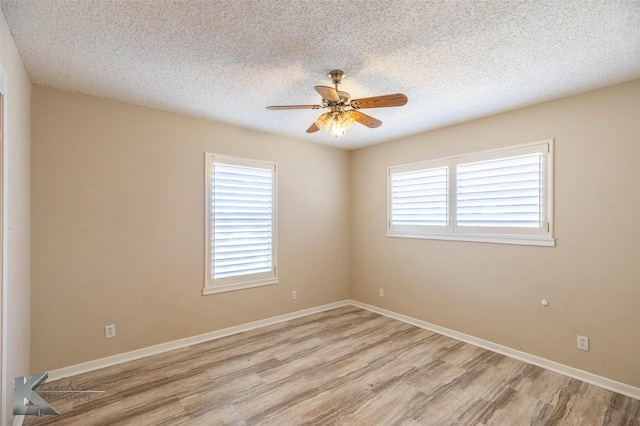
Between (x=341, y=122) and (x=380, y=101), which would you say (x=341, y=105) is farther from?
(x=380, y=101)

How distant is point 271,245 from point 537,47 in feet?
10.8

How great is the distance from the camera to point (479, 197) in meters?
3.42

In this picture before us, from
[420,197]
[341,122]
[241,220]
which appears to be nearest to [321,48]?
[341,122]

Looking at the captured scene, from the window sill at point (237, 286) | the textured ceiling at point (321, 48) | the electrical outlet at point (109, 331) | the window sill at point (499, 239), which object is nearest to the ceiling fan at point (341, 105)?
the textured ceiling at point (321, 48)

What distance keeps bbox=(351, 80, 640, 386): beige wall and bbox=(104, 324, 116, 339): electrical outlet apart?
11.5 feet

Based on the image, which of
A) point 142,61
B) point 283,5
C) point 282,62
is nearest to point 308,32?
point 283,5

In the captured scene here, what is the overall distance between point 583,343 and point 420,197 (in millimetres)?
2149

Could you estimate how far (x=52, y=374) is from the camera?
103 inches

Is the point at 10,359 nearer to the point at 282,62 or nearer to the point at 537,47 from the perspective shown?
the point at 282,62

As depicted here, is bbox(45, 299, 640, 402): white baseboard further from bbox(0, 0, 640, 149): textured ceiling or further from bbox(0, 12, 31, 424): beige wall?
bbox(0, 0, 640, 149): textured ceiling

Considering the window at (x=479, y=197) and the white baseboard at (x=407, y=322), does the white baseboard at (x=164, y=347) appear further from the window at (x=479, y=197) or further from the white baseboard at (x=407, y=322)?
the window at (x=479, y=197)

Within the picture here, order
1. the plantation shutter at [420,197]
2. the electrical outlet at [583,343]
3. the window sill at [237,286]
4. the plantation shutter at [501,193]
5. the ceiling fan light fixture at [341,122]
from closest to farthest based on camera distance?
1. the ceiling fan light fixture at [341,122]
2. the electrical outlet at [583,343]
3. the plantation shutter at [501,193]
4. the window sill at [237,286]
5. the plantation shutter at [420,197]

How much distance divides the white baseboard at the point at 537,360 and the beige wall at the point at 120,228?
1980mm

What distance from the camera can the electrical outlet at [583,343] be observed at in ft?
8.75
